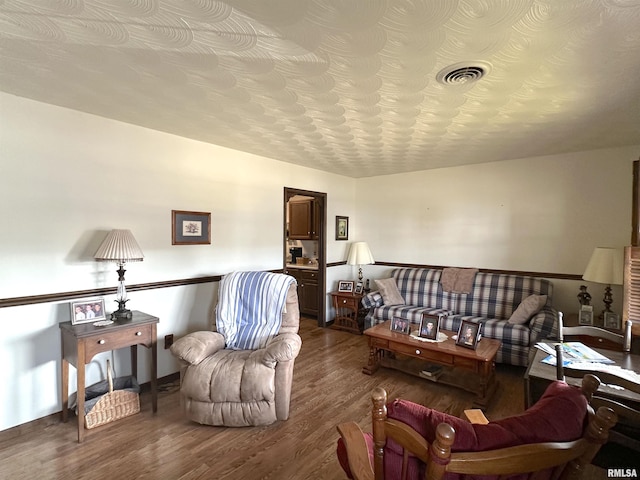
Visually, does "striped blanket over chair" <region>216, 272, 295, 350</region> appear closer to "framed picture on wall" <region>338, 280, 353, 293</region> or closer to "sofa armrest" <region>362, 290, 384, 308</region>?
"sofa armrest" <region>362, 290, 384, 308</region>

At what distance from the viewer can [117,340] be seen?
2309 millimetres

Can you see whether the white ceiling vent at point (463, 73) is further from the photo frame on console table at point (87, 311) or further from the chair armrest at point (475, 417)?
the photo frame on console table at point (87, 311)

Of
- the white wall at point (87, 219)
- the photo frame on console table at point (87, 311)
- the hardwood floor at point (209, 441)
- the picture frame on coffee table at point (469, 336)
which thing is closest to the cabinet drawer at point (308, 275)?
the white wall at point (87, 219)

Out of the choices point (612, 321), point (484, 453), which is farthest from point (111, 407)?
point (612, 321)

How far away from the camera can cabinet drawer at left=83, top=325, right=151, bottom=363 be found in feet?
7.15

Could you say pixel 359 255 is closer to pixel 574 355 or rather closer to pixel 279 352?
pixel 279 352

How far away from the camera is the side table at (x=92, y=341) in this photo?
214 cm

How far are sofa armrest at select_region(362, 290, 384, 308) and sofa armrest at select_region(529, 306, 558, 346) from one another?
1.76 m

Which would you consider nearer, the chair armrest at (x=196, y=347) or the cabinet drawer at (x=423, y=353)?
the chair armrest at (x=196, y=347)

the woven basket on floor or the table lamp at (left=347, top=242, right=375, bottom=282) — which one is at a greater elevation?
the table lamp at (left=347, top=242, right=375, bottom=282)

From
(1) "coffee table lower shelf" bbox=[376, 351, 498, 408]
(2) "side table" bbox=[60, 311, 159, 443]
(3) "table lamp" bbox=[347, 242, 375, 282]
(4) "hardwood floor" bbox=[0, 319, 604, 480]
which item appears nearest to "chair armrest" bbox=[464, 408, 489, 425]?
(4) "hardwood floor" bbox=[0, 319, 604, 480]

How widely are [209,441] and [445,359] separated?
79.6 inches

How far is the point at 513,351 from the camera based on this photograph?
10.8 ft

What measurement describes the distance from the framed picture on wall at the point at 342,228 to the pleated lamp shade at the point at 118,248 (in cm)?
320
